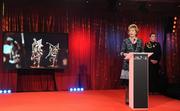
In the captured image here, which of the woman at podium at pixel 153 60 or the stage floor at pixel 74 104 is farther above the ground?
the woman at podium at pixel 153 60

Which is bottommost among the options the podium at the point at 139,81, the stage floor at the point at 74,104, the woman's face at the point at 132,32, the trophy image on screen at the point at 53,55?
the stage floor at the point at 74,104

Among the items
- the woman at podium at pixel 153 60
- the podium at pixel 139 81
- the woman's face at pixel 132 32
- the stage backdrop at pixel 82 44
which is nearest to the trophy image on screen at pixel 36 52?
the stage backdrop at pixel 82 44

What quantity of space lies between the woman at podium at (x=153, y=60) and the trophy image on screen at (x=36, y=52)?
2510 mm

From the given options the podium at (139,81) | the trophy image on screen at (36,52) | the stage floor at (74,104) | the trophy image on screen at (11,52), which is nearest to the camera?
the podium at (139,81)

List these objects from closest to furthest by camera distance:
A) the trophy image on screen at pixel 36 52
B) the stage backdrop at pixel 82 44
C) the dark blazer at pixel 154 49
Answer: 1. the dark blazer at pixel 154 49
2. the trophy image on screen at pixel 36 52
3. the stage backdrop at pixel 82 44

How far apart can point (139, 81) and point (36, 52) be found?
134 inches

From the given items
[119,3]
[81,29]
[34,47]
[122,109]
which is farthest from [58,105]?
[119,3]

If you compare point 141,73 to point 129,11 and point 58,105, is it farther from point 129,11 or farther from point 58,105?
point 129,11

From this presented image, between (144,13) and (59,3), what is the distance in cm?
223

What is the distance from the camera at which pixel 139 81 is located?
5.08 metres

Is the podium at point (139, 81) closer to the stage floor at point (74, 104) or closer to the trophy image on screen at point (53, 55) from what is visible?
the stage floor at point (74, 104)

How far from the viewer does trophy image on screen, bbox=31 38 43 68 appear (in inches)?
303

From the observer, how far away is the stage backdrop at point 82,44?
7.85 m

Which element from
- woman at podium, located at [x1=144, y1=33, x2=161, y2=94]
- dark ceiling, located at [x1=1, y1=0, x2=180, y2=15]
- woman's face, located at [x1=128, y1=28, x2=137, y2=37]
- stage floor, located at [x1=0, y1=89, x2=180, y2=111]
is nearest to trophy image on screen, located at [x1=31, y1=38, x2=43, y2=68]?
dark ceiling, located at [x1=1, y1=0, x2=180, y2=15]
